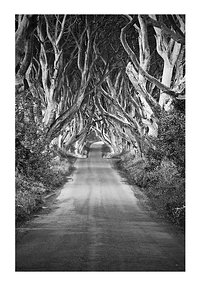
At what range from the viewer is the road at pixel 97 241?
558cm

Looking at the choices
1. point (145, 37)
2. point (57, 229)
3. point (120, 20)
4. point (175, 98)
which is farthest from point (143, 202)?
point (120, 20)

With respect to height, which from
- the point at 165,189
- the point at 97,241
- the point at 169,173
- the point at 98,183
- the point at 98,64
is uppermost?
the point at 98,64

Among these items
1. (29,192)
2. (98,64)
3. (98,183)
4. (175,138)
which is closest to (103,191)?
(98,183)

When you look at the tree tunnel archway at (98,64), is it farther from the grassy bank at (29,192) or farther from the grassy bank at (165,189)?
the grassy bank at (165,189)

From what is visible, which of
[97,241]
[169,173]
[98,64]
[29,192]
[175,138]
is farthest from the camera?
A: [98,64]

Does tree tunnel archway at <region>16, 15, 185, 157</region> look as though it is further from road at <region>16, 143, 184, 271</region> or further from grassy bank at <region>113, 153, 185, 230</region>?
road at <region>16, 143, 184, 271</region>

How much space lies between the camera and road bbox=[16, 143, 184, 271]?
5584 millimetres

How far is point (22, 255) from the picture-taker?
597 cm

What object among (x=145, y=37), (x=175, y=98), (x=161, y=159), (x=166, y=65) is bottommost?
(x=161, y=159)

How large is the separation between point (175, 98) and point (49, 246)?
5.60 metres

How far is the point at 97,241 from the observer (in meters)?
6.74

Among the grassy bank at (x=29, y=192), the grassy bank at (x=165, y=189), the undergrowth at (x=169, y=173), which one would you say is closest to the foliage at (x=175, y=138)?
the undergrowth at (x=169, y=173)

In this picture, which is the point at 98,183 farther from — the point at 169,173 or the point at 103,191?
the point at 169,173
